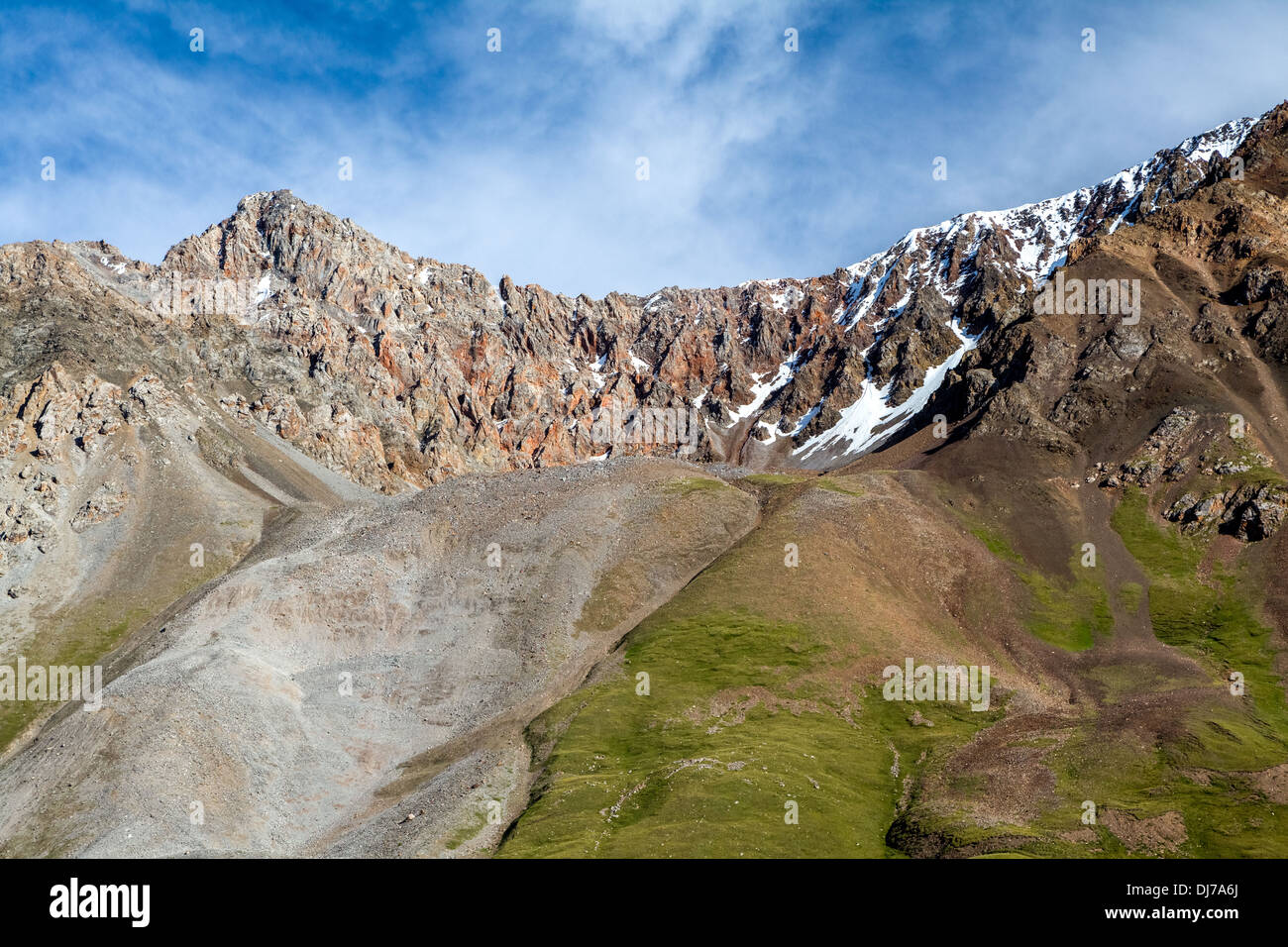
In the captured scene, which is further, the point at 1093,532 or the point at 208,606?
the point at 1093,532

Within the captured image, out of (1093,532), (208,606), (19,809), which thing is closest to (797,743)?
(19,809)

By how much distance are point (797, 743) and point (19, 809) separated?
236 feet

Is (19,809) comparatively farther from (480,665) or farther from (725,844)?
(725,844)

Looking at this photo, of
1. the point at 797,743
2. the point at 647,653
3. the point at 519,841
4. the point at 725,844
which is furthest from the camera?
the point at 647,653

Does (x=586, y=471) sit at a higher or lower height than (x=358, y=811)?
higher

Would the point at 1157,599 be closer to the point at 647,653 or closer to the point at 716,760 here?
the point at 647,653

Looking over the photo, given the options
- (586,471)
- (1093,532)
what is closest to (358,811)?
(586,471)

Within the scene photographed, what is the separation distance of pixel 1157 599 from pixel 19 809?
462 ft
